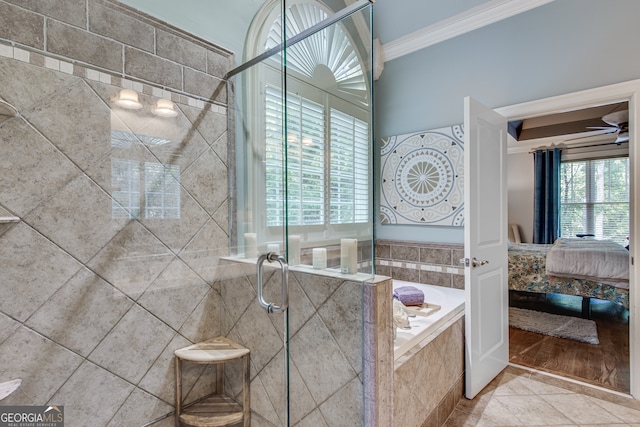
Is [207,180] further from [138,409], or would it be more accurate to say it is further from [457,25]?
[457,25]

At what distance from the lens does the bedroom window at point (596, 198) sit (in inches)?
217

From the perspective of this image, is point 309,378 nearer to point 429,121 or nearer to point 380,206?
point 380,206

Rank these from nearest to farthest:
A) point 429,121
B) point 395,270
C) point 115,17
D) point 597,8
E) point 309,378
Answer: point 309,378, point 115,17, point 597,8, point 429,121, point 395,270

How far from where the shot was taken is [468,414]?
1.91 metres

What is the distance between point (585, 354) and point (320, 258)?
274 cm

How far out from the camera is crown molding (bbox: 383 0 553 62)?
2439mm

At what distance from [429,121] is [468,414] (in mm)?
2374

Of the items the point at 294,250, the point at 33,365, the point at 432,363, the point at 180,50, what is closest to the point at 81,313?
the point at 33,365

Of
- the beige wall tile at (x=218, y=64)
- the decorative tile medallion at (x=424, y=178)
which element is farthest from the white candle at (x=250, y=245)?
the decorative tile medallion at (x=424, y=178)

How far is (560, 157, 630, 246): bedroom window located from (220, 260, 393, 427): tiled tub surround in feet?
21.3

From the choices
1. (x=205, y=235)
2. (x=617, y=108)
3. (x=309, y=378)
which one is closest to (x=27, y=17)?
(x=205, y=235)

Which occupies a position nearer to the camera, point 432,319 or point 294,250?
point 294,250

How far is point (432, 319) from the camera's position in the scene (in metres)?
1.95

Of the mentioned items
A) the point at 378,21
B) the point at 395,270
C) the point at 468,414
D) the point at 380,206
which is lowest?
the point at 468,414
